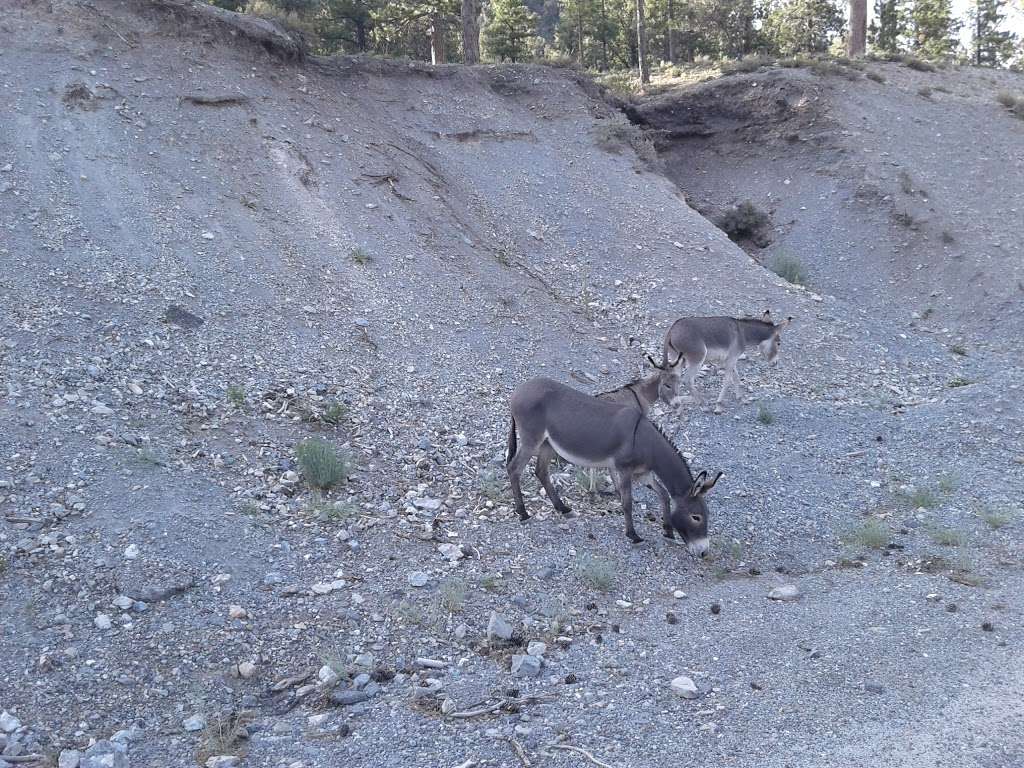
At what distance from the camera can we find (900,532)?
10.0 metres

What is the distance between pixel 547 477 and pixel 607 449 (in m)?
0.90

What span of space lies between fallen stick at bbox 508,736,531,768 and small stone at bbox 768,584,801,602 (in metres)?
3.41

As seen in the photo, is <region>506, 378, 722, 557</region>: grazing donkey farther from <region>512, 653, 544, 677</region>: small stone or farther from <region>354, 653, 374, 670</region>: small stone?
<region>354, 653, 374, 670</region>: small stone

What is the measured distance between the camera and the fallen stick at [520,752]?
19.3ft

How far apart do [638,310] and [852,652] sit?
392 inches

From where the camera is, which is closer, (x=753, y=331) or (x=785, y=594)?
(x=785, y=594)

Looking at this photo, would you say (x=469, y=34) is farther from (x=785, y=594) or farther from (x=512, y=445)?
(x=785, y=594)

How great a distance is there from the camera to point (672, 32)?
1624 inches

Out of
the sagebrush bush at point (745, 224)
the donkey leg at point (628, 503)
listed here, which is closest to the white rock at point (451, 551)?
the donkey leg at point (628, 503)

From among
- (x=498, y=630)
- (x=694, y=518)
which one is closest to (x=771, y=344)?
(x=694, y=518)

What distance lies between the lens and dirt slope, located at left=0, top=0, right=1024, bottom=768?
6.62 meters

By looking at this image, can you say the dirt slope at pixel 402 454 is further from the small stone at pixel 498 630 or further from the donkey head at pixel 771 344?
the donkey head at pixel 771 344

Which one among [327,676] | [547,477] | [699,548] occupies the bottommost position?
[699,548]

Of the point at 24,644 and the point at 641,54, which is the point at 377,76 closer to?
the point at 641,54
